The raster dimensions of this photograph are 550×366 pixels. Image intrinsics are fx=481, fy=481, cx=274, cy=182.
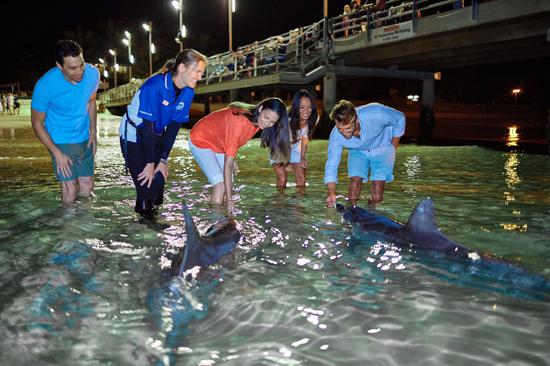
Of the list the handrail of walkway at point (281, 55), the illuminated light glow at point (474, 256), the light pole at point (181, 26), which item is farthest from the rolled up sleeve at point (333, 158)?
the light pole at point (181, 26)

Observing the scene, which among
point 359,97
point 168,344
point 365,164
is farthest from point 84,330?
point 359,97

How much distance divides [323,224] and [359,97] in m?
72.5

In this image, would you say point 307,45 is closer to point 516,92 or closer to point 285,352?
point 285,352

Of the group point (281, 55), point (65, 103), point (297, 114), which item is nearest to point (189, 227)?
point (65, 103)

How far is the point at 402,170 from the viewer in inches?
460

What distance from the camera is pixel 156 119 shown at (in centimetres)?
566

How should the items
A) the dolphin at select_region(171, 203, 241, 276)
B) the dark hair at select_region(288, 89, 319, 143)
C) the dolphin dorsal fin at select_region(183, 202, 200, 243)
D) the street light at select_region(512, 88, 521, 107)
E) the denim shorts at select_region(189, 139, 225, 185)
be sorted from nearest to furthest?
the dolphin dorsal fin at select_region(183, 202, 200, 243), the dolphin at select_region(171, 203, 241, 276), the denim shorts at select_region(189, 139, 225, 185), the dark hair at select_region(288, 89, 319, 143), the street light at select_region(512, 88, 521, 107)

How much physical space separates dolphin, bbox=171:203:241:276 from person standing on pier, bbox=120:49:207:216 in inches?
60.0

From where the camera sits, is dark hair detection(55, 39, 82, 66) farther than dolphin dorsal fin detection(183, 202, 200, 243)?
Yes

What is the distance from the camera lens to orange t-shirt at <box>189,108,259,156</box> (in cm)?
567

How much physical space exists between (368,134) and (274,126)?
1564 mm

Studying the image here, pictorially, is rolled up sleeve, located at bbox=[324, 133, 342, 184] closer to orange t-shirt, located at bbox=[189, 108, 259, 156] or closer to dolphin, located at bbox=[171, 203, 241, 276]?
orange t-shirt, located at bbox=[189, 108, 259, 156]

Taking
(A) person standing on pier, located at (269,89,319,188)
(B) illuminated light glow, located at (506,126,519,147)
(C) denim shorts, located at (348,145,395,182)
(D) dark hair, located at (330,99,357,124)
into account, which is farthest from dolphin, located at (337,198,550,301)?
(B) illuminated light glow, located at (506,126,519,147)

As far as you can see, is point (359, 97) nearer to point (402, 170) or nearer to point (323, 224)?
point (402, 170)
